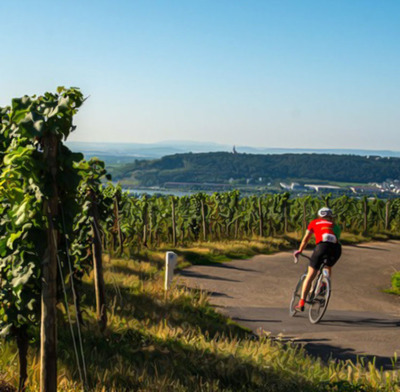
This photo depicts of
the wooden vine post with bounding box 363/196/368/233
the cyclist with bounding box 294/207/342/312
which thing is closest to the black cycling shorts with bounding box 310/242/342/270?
the cyclist with bounding box 294/207/342/312

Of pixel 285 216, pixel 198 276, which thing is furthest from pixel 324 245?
pixel 285 216

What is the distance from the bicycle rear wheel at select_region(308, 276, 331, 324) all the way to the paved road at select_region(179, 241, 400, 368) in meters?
0.18

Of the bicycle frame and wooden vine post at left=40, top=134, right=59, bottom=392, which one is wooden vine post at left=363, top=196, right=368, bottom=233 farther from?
wooden vine post at left=40, top=134, right=59, bottom=392

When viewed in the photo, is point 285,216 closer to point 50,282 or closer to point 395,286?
point 395,286

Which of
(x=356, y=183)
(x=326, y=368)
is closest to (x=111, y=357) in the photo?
(x=326, y=368)

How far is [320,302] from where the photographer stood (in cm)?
1024

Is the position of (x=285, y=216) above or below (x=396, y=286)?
above

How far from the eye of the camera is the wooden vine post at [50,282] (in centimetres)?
495

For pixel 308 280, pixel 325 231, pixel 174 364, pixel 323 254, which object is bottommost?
pixel 174 364

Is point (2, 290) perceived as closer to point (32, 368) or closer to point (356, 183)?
point (32, 368)

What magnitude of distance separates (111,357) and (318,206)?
2037 centimetres

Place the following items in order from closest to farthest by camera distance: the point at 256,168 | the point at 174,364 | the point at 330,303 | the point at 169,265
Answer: the point at 174,364
the point at 169,265
the point at 330,303
the point at 256,168

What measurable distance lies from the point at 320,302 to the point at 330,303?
7.27 ft

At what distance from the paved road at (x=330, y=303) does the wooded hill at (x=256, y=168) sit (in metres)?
125
